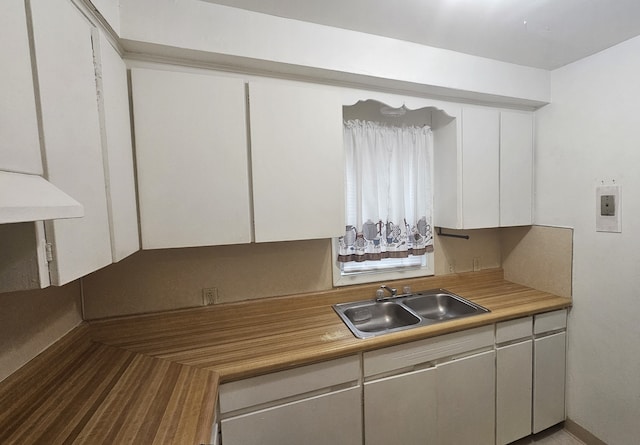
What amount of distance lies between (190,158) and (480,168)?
6.02 feet

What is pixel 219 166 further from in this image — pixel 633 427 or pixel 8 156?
pixel 633 427

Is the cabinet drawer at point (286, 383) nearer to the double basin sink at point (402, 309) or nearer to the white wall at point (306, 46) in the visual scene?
the double basin sink at point (402, 309)

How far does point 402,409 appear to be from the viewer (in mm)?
1407

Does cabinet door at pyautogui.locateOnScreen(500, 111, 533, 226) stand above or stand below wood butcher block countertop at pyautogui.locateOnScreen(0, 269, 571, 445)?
above

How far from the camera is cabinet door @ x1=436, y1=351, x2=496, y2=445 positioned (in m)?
1.50

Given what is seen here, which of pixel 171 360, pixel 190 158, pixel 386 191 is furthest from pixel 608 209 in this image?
pixel 171 360

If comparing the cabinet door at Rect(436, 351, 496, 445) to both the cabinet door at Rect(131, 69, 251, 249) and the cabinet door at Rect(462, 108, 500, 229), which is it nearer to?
the cabinet door at Rect(462, 108, 500, 229)

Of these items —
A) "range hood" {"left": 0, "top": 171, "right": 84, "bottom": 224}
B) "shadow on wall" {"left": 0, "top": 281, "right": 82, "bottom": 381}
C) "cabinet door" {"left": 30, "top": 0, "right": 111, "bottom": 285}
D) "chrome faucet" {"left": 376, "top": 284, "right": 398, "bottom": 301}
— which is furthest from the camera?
"chrome faucet" {"left": 376, "top": 284, "right": 398, "bottom": 301}

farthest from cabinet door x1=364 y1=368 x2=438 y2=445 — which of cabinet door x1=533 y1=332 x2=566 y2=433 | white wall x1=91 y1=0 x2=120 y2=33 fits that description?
white wall x1=91 y1=0 x2=120 y2=33

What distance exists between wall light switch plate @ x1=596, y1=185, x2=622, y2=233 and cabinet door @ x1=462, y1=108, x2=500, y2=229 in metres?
0.52

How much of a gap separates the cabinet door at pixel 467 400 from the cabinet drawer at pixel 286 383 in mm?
567

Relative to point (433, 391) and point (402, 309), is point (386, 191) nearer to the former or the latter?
point (402, 309)

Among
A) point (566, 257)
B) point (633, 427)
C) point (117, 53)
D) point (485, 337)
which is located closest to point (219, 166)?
point (117, 53)

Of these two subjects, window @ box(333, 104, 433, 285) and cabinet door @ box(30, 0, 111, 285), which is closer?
cabinet door @ box(30, 0, 111, 285)
